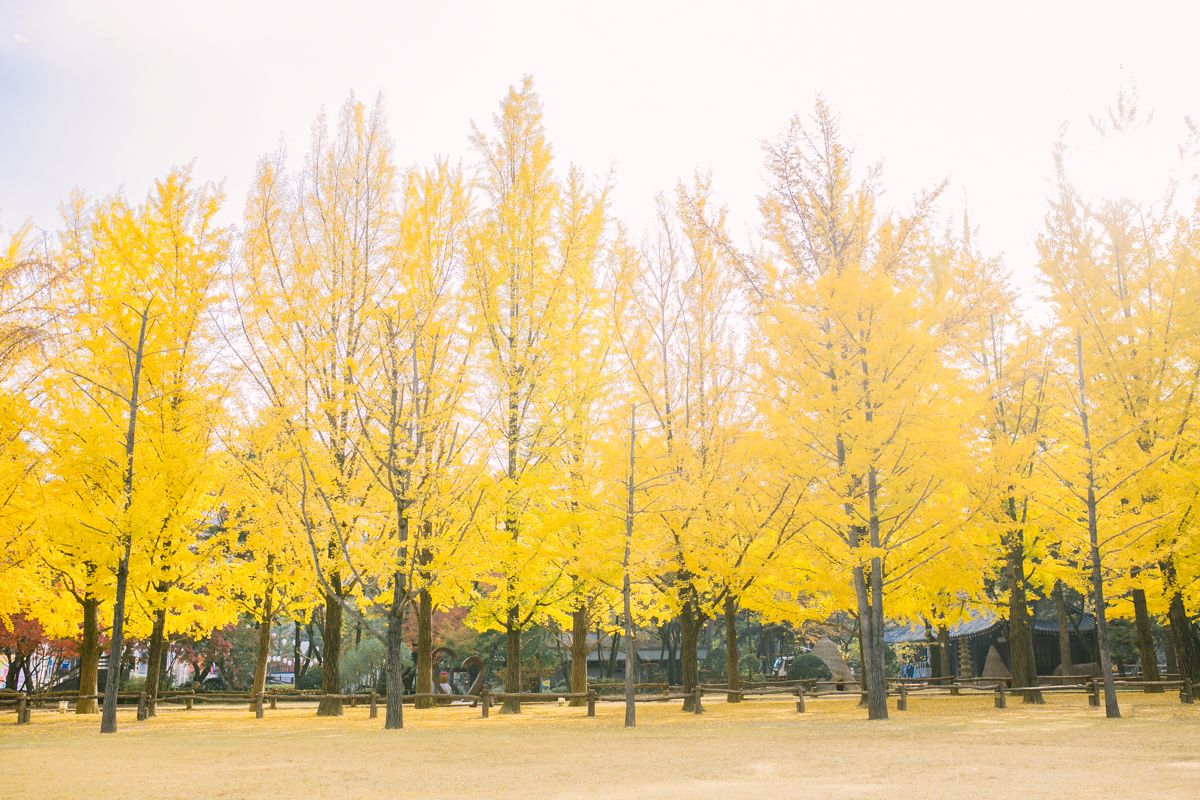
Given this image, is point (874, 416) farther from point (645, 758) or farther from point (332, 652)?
point (332, 652)

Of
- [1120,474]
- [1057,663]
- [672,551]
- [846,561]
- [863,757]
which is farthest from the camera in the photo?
[1057,663]

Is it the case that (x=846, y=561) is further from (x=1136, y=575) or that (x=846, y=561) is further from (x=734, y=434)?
(x=1136, y=575)

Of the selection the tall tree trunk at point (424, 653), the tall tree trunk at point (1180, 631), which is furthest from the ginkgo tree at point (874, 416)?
the tall tree trunk at point (424, 653)

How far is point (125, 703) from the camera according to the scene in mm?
24875

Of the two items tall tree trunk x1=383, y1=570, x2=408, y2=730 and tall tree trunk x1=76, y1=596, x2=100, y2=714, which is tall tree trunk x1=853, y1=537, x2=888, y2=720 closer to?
tall tree trunk x1=383, y1=570, x2=408, y2=730

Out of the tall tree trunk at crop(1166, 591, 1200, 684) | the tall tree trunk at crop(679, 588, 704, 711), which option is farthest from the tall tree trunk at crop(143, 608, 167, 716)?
the tall tree trunk at crop(1166, 591, 1200, 684)

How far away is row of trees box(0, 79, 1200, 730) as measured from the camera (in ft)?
44.9

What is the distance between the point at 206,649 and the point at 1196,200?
37372 millimetres

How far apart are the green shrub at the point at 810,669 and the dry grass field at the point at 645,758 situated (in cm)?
1681

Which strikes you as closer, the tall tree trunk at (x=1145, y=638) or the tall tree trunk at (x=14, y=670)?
the tall tree trunk at (x=1145, y=638)

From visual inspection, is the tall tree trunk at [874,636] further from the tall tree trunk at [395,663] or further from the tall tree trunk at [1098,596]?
the tall tree trunk at [395,663]

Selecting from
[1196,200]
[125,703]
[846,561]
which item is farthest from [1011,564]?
[125,703]

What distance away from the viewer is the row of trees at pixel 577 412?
44.9 feet

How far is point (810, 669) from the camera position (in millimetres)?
31438
